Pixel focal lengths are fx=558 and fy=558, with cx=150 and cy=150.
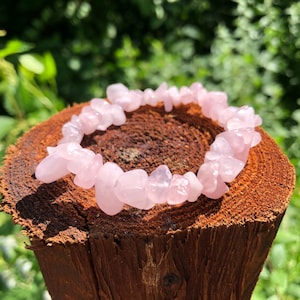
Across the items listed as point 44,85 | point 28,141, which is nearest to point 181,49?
point 44,85

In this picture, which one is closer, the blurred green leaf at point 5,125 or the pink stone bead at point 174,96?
the pink stone bead at point 174,96

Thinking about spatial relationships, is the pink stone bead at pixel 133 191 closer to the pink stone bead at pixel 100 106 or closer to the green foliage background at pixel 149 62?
the pink stone bead at pixel 100 106

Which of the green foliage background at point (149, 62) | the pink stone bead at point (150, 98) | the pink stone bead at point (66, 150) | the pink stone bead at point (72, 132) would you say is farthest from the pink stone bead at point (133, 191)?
the green foliage background at point (149, 62)

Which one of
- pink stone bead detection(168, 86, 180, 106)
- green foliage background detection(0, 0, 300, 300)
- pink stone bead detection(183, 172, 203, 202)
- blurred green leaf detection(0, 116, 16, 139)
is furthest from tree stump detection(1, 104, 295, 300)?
blurred green leaf detection(0, 116, 16, 139)

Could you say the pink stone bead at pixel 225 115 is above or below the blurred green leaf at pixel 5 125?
above


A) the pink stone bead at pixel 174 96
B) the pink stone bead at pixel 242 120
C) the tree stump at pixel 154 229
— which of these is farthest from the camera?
the pink stone bead at pixel 174 96

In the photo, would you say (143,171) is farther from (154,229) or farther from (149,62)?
(149,62)

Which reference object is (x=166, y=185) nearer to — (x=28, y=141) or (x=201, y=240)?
(x=201, y=240)
